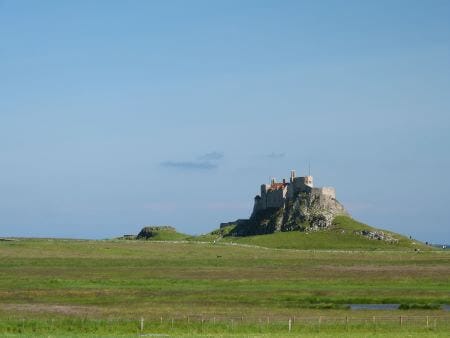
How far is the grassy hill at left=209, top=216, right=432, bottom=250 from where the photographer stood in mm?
171625

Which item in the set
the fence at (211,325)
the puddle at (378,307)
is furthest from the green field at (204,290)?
the puddle at (378,307)

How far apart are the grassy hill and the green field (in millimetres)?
30754

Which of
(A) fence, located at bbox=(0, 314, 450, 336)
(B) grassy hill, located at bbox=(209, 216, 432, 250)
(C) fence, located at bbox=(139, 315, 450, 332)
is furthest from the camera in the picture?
(B) grassy hill, located at bbox=(209, 216, 432, 250)

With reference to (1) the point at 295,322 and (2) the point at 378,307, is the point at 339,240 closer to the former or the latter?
(2) the point at 378,307

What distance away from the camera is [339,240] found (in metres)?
180

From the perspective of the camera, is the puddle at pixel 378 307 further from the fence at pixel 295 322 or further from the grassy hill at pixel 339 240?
the grassy hill at pixel 339 240

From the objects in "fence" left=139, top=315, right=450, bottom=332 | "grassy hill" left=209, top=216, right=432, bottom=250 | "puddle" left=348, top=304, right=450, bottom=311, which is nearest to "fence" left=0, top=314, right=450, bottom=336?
"fence" left=139, top=315, right=450, bottom=332

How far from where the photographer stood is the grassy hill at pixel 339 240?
6757 inches

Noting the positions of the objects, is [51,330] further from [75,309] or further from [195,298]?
[195,298]

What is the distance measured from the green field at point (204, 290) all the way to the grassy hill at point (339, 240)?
3075cm

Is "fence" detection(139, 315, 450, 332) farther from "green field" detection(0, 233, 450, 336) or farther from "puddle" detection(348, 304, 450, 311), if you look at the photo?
"puddle" detection(348, 304, 450, 311)

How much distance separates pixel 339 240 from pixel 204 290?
104m

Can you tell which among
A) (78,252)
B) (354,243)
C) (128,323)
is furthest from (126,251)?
(128,323)

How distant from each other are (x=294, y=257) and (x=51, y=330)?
88156mm
